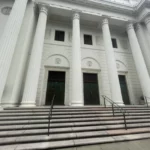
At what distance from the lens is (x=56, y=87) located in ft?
31.4

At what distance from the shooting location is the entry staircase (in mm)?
3277

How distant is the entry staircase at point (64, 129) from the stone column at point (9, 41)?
2.23 meters

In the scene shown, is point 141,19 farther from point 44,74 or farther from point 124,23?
point 44,74

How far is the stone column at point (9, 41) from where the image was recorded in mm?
5922

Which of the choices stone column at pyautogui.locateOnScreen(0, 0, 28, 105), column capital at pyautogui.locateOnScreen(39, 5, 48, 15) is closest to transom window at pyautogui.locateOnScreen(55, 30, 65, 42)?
column capital at pyautogui.locateOnScreen(39, 5, 48, 15)

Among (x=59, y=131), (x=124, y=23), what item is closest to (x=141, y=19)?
(x=124, y=23)

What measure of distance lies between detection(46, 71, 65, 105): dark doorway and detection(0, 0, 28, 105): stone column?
392cm

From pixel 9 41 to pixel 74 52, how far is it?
15.4 feet

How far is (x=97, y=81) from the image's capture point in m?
10.7

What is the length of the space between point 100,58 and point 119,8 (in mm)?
5909

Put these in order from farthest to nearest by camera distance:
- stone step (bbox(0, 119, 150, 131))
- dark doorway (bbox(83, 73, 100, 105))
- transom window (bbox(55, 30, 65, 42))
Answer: transom window (bbox(55, 30, 65, 42))
dark doorway (bbox(83, 73, 100, 105))
stone step (bbox(0, 119, 150, 131))

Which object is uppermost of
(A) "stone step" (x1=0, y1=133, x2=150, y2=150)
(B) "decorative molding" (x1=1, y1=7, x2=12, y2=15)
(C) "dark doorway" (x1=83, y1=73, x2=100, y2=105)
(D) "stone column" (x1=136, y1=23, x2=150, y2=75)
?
(B) "decorative molding" (x1=1, y1=7, x2=12, y2=15)

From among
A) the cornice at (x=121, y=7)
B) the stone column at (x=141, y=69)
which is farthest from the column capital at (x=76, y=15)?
the stone column at (x=141, y=69)

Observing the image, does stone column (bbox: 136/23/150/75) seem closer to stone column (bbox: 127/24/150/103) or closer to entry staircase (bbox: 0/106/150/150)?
stone column (bbox: 127/24/150/103)
